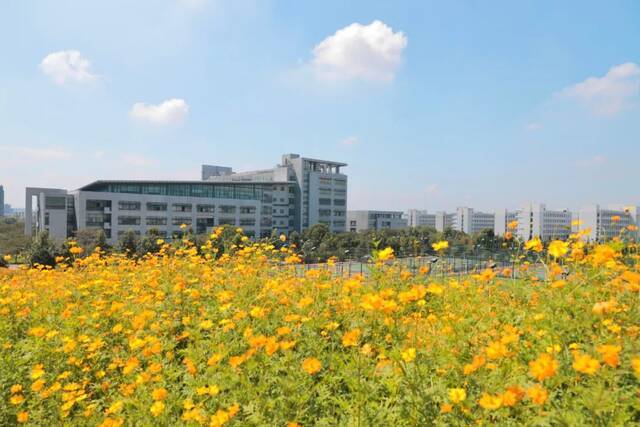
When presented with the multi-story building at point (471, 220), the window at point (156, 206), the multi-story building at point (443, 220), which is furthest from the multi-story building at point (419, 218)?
the window at point (156, 206)

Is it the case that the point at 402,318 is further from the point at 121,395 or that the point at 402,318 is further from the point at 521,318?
the point at 121,395

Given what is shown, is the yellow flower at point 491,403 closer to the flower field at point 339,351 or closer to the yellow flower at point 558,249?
the flower field at point 339,351

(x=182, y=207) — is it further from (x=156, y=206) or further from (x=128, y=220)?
(x=128, y=220)

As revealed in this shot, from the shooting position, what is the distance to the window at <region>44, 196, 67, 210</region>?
1281 inches

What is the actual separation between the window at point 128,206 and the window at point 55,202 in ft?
14.9

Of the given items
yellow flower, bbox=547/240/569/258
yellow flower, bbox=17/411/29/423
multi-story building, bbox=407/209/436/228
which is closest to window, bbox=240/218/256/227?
yellow flower, bbox=17/411/29/423

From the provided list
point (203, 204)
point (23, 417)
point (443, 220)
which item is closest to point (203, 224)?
point (203, 204)

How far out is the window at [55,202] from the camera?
107 feet

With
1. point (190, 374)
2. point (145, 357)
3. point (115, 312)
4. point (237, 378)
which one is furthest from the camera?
point (115, 312)

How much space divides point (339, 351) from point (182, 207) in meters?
36.8

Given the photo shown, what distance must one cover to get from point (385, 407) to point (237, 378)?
2.29 ft

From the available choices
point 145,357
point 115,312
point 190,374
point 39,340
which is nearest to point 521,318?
point 190,374

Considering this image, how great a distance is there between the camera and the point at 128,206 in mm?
34062

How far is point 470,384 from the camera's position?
1.72 metres
